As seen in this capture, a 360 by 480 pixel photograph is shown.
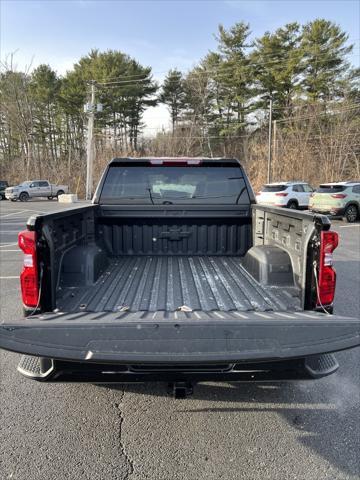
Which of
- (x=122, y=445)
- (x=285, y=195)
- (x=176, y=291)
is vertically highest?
(x=285, y=195)

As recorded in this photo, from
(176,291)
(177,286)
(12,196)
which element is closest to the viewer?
(176,291)

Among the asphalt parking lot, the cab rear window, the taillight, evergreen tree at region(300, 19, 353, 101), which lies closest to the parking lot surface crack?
the asphalt parking lot

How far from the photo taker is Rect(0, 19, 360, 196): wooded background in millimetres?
34812

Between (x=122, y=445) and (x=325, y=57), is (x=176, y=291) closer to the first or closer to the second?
(x=122, y=445)

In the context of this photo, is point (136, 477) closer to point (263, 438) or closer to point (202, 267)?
point (263, 438)

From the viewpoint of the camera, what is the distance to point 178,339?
1974mm

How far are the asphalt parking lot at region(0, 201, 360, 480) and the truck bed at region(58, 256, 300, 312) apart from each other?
85 cm

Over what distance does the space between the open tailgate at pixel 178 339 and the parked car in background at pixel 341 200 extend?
1534 cm

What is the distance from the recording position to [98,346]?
1.95 metres

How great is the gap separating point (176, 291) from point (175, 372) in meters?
0.96

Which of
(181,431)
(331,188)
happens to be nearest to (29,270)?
(181,431)

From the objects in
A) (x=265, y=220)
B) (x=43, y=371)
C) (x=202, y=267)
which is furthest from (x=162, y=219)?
(x=43, y=371)

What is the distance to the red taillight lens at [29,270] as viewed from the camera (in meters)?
2.38

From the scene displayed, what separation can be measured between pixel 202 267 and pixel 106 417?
1734 millimetres
